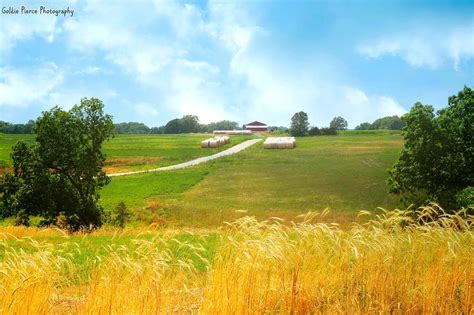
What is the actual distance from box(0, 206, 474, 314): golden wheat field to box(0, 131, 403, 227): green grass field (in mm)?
19390

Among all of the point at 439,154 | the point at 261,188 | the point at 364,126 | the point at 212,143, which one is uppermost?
the point at 364,126

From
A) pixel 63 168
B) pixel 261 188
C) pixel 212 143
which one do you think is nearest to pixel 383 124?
pixel 212 143

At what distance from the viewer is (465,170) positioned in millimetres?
24688

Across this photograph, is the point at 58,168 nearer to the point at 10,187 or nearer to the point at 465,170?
the point at 10,187

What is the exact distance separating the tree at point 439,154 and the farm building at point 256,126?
98782mm

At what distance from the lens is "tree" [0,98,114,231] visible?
91.2ft

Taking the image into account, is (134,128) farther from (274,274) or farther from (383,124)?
(274,274)

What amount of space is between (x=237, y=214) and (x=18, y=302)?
81.0ft

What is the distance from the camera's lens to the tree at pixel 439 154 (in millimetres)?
24734

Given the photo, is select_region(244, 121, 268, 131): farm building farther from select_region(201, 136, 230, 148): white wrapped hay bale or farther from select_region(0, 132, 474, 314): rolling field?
select_region(0, 132, 474, 314): rolling field

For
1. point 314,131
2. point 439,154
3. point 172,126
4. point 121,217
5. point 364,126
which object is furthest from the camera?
point 172,126

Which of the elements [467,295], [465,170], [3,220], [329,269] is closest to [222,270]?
[329,269]

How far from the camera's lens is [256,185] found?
40531mm

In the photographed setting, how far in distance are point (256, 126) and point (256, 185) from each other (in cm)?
8721
